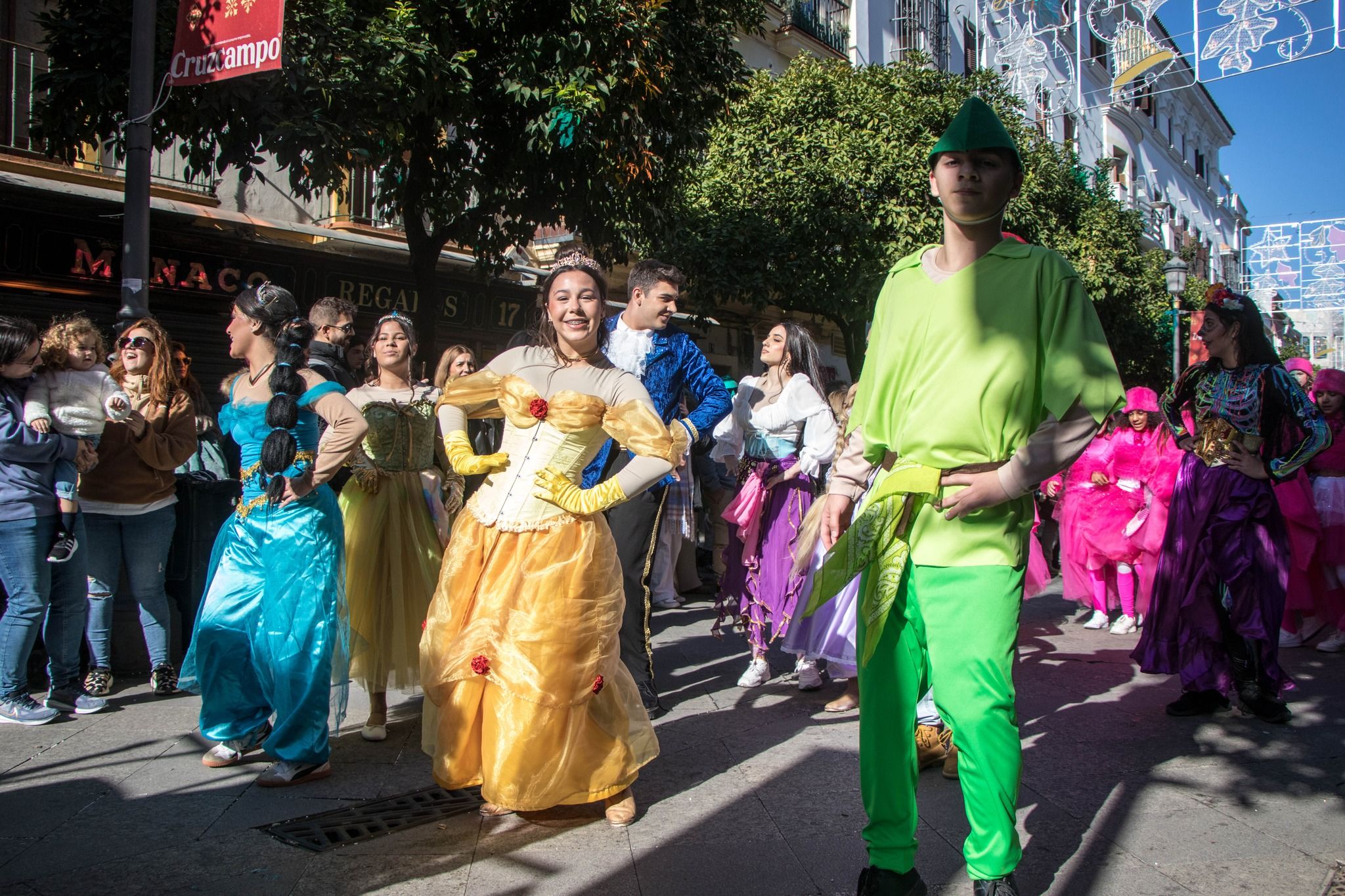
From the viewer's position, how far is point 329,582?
4.17 metres

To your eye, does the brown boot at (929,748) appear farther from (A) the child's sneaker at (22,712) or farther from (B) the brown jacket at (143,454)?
(B) the brown jacket at (143,454)

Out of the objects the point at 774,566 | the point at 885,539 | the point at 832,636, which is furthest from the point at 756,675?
the point at 885,539

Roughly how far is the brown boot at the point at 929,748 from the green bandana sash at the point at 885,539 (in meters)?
1.56

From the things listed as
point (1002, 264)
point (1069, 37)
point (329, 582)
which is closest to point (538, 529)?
point (329, 582)

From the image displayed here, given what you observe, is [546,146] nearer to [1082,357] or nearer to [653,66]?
[653,66]

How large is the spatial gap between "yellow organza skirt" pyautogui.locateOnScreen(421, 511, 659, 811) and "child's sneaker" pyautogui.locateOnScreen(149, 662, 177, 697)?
8.61 ft

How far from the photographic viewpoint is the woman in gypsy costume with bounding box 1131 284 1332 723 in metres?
5.23

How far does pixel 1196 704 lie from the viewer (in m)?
5.33

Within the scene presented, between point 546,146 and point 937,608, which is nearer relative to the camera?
point 937,608

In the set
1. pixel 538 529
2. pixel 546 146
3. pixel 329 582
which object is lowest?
pixel 329 582

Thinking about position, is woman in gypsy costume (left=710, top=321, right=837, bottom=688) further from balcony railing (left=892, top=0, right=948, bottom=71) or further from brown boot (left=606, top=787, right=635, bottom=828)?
balcony railing (left=892, top=0, right=948, bottom=71)

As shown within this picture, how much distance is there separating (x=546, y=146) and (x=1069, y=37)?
2807 cm

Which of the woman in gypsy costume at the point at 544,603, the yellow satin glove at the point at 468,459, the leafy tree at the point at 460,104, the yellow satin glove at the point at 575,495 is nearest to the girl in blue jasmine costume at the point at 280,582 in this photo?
the yellow satin glove at the point at 468,459

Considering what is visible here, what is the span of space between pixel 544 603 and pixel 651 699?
1.76 meters
